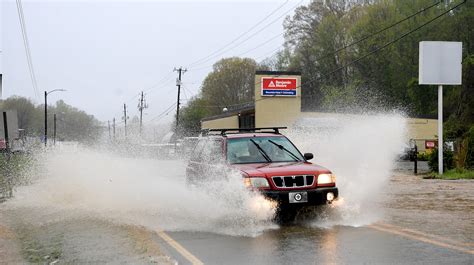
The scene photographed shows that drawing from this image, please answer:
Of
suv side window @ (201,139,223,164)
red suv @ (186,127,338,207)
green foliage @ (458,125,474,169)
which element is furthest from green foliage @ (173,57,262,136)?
red suv @ (186,127,338,207)

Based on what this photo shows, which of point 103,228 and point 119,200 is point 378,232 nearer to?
point 103,228

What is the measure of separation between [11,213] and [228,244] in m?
7.05

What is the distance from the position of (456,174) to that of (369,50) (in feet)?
132

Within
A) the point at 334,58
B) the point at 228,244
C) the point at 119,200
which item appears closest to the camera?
the point at 228,244

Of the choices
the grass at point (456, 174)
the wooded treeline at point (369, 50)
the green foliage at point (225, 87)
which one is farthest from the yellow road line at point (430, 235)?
the green foliage at point (225, 87)

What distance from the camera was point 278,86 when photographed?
54.3 meters

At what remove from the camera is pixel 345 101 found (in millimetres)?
54188

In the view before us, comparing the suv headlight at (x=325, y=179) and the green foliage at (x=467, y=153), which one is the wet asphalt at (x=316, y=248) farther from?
the green foliage at (x=467, y=153)

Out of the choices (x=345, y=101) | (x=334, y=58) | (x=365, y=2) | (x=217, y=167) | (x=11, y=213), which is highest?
(x=365, y=2)

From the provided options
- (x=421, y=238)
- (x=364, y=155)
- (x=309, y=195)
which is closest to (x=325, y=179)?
(x=309, y=195)

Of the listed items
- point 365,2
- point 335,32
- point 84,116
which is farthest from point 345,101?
point 84,116

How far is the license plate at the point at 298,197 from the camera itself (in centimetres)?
936

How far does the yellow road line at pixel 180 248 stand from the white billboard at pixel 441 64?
56.4 feet

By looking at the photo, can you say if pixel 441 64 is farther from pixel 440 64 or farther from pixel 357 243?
pixel 357 243
